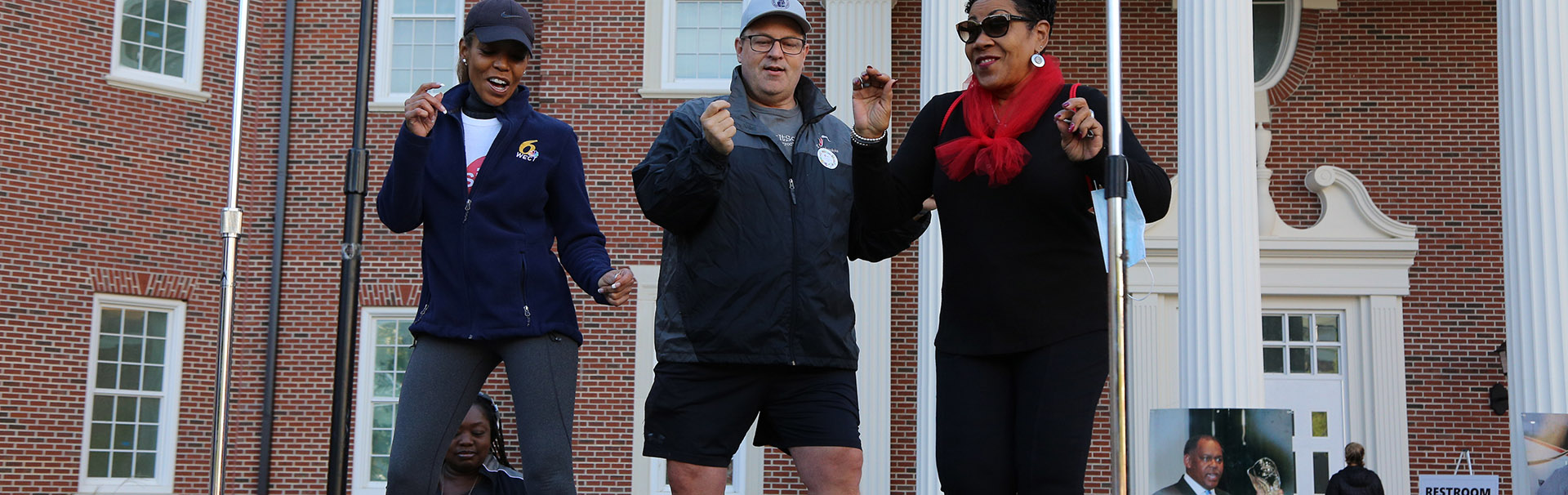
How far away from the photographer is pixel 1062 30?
49.4 feet

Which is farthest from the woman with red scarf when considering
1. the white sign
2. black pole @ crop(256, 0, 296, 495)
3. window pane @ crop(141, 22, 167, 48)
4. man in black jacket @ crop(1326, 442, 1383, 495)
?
window pane @ crop(141, 22, 167, 48)

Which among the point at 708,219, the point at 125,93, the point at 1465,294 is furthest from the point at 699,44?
the point at 708,219

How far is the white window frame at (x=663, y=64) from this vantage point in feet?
48.4

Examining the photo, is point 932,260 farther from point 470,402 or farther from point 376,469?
point 470,402

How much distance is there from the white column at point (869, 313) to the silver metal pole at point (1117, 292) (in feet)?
31.6

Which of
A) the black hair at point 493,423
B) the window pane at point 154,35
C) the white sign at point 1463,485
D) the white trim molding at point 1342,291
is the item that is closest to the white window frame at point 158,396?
the window pane at point 154,35

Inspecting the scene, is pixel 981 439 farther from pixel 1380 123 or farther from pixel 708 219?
pixel 1380 123

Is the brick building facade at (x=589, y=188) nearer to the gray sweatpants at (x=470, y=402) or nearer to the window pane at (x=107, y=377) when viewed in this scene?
the window pane at (x=107, y=377)

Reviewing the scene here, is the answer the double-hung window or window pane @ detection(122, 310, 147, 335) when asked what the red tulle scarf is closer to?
the double-hung window

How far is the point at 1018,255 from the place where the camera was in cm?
370

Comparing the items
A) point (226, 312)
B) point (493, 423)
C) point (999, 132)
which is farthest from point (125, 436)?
point (999, 132)

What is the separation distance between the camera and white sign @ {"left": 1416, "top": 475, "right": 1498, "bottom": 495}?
1145cm

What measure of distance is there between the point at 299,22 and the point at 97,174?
2.56 m

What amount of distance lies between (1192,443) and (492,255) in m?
2.39
